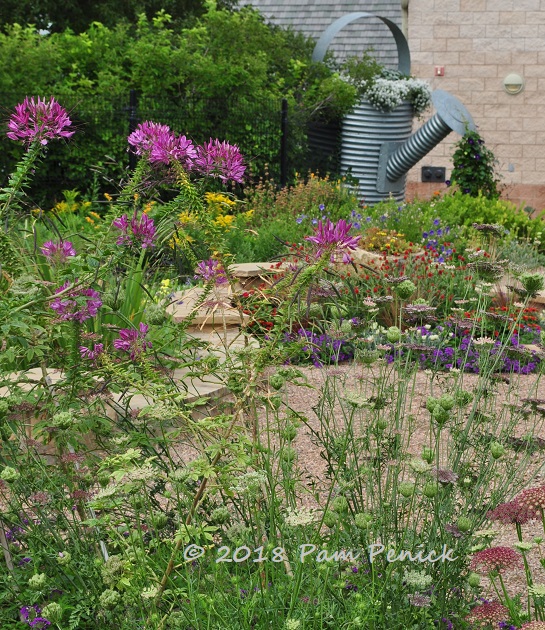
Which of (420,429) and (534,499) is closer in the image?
(534,499)

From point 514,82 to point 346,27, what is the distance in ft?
10.6

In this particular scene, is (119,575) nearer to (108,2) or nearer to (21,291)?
(21,291)

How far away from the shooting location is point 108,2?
19.5m

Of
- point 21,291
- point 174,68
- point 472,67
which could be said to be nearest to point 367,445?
point 21,291

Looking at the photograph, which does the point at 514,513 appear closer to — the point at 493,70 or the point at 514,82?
the point at 514,82

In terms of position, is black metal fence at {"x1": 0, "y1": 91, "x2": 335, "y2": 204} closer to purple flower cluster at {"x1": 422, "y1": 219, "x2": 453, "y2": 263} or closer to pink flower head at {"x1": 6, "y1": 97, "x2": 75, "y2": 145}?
purple flower cluster at {"x1": 422, "y1": 219, "x2": 453, "y2": 263}

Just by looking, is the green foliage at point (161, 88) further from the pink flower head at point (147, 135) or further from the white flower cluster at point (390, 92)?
the pink flower head at point (147, 135)

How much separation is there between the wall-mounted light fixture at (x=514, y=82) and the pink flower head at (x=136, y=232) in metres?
14.6

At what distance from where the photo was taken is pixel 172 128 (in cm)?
1236

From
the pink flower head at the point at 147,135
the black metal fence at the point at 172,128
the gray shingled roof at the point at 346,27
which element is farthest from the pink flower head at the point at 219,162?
the gray shingled roof at the point at 346,27

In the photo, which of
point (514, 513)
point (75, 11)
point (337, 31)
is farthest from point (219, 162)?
point (75, 11)

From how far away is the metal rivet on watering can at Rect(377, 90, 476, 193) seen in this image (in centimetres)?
1299

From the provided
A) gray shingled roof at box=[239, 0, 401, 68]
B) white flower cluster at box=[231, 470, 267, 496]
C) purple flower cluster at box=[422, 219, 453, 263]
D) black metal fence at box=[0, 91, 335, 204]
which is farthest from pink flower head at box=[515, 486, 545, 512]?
gray shingled roof at box=[239, 0, 401, 68]

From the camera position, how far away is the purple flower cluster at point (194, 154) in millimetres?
2826
